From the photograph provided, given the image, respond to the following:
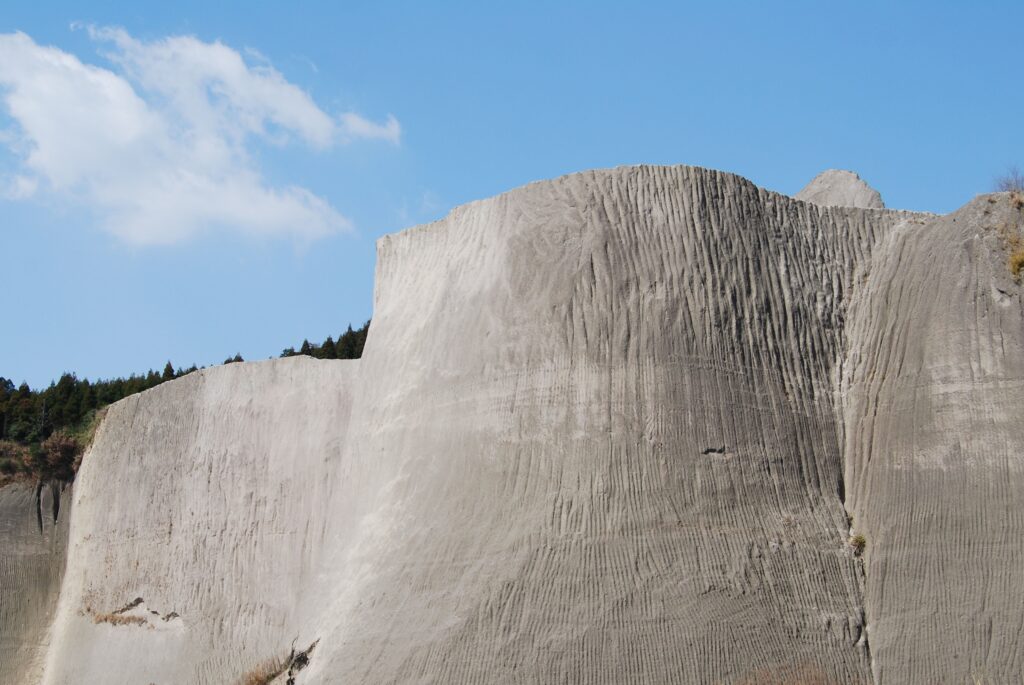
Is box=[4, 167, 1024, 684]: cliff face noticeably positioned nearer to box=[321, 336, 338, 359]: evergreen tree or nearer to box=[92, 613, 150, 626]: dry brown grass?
box=[92, 613, 150, 626]: dry brown grass

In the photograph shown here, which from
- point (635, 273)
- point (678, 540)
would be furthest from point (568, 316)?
point (678, 540)

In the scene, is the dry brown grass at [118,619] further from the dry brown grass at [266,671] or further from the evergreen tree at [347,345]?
the evergreen tree at [347,345]

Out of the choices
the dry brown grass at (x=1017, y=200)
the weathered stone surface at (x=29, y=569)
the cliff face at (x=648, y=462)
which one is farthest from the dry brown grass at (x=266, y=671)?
the dry brown grass at (x=1017, y=200)

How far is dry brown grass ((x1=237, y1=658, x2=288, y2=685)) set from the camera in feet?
69.2

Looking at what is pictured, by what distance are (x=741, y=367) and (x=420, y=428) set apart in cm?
499

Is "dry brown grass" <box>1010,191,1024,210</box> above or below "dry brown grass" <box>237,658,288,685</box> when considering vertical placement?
above

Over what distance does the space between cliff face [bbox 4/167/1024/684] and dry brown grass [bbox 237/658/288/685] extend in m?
0.45

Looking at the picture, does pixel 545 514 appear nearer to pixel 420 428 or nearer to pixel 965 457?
pixel 420 428

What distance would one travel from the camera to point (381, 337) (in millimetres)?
23141

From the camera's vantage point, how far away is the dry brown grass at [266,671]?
2108 cm

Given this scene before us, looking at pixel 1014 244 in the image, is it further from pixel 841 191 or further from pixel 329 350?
pixel 329 350

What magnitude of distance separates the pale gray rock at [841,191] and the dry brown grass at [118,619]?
14.7 meters

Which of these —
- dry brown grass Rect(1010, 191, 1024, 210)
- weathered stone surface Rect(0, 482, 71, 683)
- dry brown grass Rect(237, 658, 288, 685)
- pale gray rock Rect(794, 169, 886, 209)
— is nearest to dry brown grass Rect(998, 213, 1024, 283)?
dry brown grass Rect(1010, 191, 1024, 210)

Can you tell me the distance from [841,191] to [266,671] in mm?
14300
